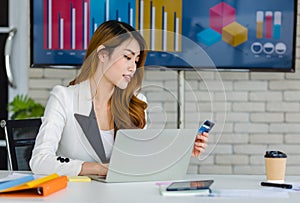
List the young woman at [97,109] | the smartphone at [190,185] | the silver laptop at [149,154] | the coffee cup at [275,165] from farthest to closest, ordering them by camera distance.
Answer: the young woman at [97,109] → the coffee cup at [275,165] → the silver laptop at [149,154] → the smartphone at [190,185]

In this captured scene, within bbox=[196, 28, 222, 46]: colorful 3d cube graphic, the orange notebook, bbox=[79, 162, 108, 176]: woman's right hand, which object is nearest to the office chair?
bbox=[79, 162, 108, 176]: woman's right hand

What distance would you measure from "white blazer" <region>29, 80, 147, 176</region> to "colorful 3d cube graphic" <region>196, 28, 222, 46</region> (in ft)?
4.48

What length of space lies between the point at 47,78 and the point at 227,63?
111 cm

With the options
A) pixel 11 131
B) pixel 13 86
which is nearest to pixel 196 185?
pixel 11 131

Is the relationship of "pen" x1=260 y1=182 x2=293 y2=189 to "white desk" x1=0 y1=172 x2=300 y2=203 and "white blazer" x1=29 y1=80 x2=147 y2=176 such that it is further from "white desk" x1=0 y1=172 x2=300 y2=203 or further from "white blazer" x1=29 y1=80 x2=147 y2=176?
"white blazer" x1=29 y1=80 x2=147 y2=176

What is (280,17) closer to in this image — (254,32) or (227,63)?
(254,32)

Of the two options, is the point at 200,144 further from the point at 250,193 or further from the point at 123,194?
the point at 123,194

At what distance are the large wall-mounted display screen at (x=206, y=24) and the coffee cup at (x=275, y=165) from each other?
1.72 metres

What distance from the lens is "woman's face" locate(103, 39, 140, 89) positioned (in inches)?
85.5

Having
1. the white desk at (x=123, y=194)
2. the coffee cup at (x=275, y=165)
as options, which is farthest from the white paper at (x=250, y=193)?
the coffee cup at (x=275, y=165)

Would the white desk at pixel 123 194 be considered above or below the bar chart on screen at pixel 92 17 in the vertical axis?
below

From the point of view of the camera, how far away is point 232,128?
3924mm

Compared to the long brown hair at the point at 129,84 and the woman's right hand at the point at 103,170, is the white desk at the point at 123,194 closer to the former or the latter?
the woman's right hand at the point at 103,170

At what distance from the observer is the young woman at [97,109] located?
2.24m
